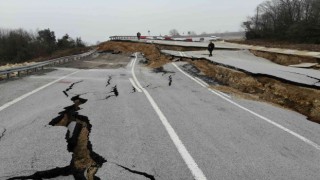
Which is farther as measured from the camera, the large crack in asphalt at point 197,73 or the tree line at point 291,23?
the tree line at point 291,23

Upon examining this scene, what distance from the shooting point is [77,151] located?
632 centimetres

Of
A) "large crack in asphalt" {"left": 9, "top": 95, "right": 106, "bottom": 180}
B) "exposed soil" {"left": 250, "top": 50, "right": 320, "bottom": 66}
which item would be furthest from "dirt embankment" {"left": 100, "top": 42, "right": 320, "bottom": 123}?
"exposed soil" {"left": 250, "top": 50, "right": 320, "bottom": 66}

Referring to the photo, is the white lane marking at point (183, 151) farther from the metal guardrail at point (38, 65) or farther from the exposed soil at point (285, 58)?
the exposed soil at point (285, 58)

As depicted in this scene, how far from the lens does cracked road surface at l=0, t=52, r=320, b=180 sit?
5535 mm

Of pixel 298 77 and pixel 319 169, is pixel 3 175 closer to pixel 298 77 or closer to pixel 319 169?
pixel 319 169

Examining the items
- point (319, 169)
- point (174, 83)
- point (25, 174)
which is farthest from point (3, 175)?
point (174, 83)

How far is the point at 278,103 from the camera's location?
516 inches

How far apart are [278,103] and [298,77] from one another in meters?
4.77

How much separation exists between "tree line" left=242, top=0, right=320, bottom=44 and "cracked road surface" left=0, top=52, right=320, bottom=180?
4391 centimetres

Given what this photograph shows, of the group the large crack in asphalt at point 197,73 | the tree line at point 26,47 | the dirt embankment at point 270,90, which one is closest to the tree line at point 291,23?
the large crack in asphalt at point 197,73

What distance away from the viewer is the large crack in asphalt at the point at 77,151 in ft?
17.0

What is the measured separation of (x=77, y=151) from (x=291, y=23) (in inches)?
2584

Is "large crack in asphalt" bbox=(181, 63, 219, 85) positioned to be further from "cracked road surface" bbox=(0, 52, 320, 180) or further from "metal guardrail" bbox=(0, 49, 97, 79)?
"metal guardrail" bbox=(0, 49, 97, 79)

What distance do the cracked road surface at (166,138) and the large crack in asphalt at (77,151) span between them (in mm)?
104
